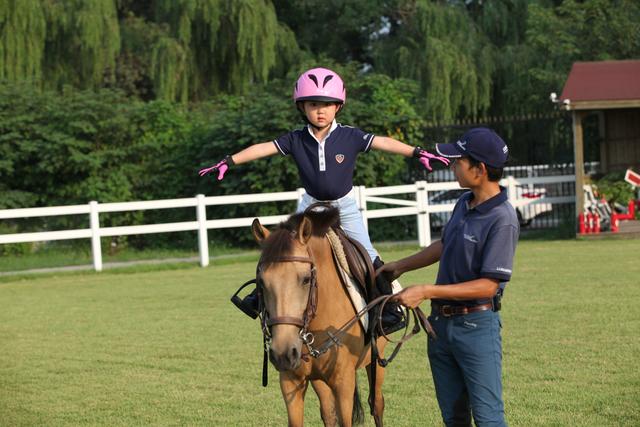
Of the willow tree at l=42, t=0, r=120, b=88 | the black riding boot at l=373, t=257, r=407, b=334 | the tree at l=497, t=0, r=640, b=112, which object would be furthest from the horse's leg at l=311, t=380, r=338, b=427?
the tree at l=497, t=0, r=640, b=112

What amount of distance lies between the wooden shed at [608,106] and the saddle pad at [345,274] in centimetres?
1683

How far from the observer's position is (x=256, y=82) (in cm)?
3109

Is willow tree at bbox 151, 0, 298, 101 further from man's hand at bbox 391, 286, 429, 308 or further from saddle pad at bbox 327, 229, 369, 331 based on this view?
man's hand at bbox 391, 286, 429, 308

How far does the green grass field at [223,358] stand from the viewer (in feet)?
26.2

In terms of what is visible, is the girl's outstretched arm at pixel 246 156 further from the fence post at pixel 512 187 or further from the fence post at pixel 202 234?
the fence post at pixel 512 187

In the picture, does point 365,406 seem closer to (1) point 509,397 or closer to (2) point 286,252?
(1) point 509,397

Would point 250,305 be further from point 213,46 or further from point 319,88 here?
point 213,46

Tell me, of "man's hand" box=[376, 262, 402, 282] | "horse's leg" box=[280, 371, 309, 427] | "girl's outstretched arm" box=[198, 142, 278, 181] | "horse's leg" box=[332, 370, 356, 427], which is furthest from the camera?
"girl's outstretched arm" box=[198, 142, 278, 181]

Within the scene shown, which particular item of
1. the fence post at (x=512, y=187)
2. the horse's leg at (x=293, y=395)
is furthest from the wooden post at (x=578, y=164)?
the horse's leg at (x=293, y=395)

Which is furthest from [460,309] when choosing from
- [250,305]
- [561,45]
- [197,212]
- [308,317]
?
[561,45]

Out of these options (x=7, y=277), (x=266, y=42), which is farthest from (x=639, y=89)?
(x=7, y=277)

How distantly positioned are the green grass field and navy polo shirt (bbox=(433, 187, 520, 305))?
2348 millimetres

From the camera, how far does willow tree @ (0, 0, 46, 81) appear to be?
2659 centimetres

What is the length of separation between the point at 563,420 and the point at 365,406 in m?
1.79
